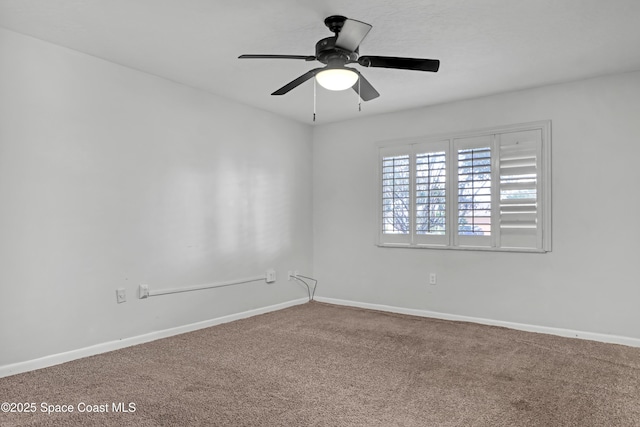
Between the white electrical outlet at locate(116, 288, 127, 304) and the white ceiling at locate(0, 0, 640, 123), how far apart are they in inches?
71.4

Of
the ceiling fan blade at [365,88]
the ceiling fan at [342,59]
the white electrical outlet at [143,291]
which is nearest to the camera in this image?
the ceiling fan at [342,59]

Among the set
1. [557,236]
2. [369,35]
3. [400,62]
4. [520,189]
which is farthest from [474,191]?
[400,62]

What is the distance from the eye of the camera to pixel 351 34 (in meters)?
2.33

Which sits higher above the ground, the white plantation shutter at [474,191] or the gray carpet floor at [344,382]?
the white plantation shutter at [474,191]

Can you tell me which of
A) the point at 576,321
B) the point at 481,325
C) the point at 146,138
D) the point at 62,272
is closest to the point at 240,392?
the point at 62,272

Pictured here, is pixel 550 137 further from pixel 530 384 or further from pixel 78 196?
pixel 78 196

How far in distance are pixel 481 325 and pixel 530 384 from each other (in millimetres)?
1466

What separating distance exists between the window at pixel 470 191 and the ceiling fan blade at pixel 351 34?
224cm

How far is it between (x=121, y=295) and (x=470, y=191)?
3.32 m

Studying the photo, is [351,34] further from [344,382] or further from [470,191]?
[470,191]

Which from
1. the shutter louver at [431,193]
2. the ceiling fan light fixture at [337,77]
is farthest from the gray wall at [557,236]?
the ceiling fan light fixture at [337,77]

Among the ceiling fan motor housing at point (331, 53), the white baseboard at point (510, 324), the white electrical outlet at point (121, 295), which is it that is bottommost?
the white baseboard at point (510, 324)

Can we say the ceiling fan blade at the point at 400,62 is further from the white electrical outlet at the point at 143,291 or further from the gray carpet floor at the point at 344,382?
the white electrical outlet at the point at 143,291

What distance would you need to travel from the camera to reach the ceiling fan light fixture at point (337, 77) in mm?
2537
